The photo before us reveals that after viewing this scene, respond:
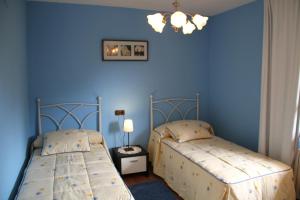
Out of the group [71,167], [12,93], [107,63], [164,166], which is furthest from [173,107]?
[12,93]

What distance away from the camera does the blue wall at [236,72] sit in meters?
3.35

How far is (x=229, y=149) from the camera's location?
319cm

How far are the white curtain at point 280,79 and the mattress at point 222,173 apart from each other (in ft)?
0.77

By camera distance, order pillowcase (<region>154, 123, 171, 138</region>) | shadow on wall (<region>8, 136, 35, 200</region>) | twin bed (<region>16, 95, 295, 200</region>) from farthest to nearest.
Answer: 1. pillowcase (<region>154, 123, 171, 138</region>)
2. shadow on wall (<region>8, 136, 35, 200</region>)
3. twin bed (<region>16, 95, 295, 200</region>)

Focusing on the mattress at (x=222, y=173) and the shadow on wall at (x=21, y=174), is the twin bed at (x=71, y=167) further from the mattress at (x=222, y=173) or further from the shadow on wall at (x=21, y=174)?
the mattress at (x=222, y=173)

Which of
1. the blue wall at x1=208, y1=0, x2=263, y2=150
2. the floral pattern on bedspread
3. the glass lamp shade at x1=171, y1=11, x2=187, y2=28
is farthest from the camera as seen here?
the blue wall at x1=208, y1=0, x2=263, y2=150

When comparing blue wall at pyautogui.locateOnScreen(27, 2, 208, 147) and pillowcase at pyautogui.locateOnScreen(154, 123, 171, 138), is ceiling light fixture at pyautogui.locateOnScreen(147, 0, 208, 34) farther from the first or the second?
pillowcase at pyautogui.locateOnScreen(154, 123, 171, 138)

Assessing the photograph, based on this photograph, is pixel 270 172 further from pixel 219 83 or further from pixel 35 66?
pixel 35 66

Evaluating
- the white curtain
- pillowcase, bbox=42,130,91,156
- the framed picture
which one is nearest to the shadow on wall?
pillowcase, bbox=42,130,91,156

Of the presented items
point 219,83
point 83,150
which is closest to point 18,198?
point 83,150

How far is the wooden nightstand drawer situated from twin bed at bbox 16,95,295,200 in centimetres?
20

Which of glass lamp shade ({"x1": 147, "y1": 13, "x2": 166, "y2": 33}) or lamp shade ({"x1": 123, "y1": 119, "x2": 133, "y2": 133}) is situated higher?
glass lamp shade ({"x1": 147, "y1": 13, "x2": 166, "y2": 33})

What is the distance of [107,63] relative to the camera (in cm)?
371

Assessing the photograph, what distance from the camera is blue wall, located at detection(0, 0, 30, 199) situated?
81.0 inches
